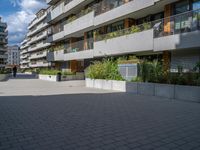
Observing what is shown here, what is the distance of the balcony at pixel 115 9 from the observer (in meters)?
18.8

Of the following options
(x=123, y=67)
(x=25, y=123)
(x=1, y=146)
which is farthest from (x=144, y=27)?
(x=1, y=146)

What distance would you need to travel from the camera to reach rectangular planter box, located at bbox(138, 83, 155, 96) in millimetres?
12877

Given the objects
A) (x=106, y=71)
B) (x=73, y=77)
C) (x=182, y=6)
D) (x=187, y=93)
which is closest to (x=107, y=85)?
(x=106, y=71)

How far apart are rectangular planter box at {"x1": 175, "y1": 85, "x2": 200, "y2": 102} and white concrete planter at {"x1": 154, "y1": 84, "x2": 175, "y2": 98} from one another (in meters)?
0.31

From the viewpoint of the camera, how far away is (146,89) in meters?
13.3

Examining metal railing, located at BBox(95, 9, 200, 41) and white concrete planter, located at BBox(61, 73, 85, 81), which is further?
white concrete planter, located at BBox(61, 73, 85, 81)

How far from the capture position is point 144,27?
18016 mm

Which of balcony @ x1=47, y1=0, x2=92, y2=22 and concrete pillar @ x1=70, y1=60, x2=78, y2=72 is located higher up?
balcony @ x1=47, y1=0, x2=92, y2=22

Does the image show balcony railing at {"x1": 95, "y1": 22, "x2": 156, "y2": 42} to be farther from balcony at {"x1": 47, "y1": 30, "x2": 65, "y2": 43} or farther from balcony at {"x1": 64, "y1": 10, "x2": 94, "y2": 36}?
A: balcony at {"x1": 47, "y1": 30, "x2": 65, "y2": 43}

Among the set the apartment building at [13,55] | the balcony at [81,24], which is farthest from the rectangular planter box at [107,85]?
the apartment building at [13,55]

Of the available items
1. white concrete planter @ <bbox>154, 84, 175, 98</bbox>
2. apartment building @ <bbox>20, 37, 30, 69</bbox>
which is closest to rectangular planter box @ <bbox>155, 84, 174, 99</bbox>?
white concrete planter @ <bbox>154, 84, 175, 98</bbox>

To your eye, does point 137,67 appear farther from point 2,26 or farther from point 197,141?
point 2,26

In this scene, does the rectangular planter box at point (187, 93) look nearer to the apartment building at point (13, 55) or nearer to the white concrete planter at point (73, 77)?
the white concrete planter at point (73, 77)

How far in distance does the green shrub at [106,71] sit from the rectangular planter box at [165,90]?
4234mm
